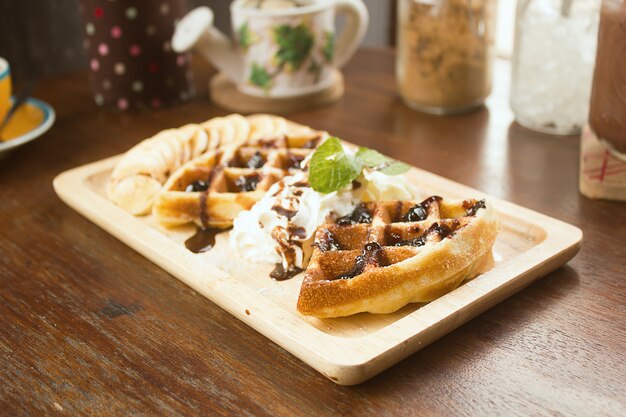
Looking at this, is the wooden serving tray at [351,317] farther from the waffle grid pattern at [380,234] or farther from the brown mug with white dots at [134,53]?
the brown mug with white dots at [134,53]

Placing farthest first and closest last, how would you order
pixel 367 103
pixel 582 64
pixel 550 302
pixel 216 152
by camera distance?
pixel 367 103
pixel 582 64
pixel 216 152
pixel 550 302

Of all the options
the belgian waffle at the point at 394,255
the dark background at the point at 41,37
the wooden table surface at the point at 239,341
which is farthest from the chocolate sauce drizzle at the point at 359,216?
the dark background at the point at 41,37

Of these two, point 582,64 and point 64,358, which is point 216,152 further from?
point 582,64

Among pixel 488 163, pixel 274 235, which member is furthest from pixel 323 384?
pixel 488 163

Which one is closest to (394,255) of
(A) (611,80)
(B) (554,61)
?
(A) (611,80)

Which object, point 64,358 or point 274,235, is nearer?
point 64,358

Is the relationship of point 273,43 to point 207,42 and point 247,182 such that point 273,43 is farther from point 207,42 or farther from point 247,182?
point 247,182
